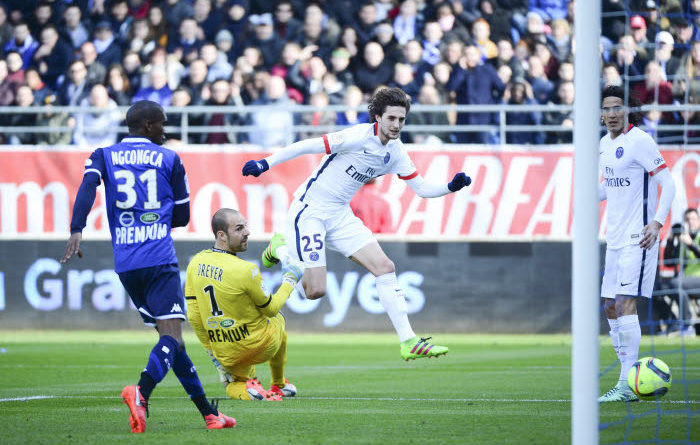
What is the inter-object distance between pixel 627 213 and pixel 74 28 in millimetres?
12278

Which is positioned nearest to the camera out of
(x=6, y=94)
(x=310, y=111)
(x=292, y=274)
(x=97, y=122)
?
(x=292, y=274)

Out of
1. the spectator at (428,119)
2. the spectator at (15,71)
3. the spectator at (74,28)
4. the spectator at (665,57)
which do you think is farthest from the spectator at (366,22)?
the spectator at (665,57)

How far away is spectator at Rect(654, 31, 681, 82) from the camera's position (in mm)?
9813

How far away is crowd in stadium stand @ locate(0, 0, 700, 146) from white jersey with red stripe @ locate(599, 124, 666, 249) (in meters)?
6.86

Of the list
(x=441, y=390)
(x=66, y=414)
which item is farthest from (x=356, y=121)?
(x=66, y=414)

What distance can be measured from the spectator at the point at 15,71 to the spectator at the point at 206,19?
2.92 metres

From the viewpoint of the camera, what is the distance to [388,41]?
56.4 feet

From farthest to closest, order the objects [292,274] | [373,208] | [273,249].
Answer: [373,208], [273,249], [292,274]

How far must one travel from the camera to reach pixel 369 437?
6254mm

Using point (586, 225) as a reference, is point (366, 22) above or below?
above

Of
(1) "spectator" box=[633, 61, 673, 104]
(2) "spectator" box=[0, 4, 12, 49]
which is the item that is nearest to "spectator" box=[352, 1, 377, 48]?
(1) "spectator" box=[633, 61, 673, 104]

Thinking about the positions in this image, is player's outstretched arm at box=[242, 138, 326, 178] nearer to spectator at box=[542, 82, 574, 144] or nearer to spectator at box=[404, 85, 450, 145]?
spectator at box=[404, 85, 450, 145]

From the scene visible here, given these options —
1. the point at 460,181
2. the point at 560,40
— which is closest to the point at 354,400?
the point at 460,181

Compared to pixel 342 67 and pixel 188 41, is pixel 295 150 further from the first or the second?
pixel 188 41
